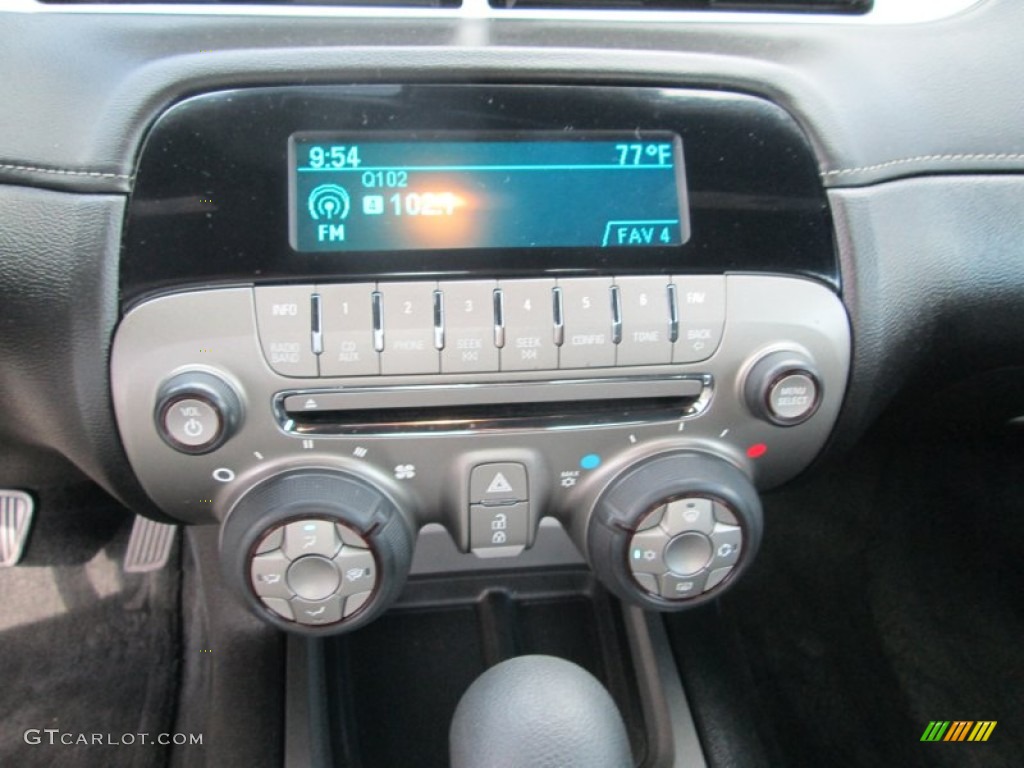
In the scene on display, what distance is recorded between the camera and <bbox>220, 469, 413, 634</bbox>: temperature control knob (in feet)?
2.64

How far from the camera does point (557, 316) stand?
2.67 ft

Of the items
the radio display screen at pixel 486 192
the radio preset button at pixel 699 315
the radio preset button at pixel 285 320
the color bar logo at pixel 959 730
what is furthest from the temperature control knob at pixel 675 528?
the color bar logo at pixel 959 730

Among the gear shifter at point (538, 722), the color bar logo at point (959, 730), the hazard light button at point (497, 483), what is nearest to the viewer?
the gear shifter at point (538, 722)

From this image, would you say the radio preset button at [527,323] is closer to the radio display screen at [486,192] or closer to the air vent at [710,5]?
the radio display screen at [486,192]

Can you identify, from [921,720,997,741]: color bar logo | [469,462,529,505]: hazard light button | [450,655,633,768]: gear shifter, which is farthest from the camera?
[921,720,997,741]: color bar logo

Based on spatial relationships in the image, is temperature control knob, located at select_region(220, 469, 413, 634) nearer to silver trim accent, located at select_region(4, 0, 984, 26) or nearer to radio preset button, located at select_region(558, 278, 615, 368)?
radio preset button, located at select_region(558, 278, 615, 368)

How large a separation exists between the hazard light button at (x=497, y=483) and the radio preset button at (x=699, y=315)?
0.18 metres

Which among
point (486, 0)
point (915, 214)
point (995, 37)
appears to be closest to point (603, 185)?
point (486, 0)

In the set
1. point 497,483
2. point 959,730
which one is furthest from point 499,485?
point 959,730

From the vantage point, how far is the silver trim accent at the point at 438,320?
2.61ft

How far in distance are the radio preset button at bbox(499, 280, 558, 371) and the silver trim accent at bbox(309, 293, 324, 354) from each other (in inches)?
6.0

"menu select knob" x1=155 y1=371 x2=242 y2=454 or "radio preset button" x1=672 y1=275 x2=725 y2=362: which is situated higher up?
"radio preset button" x1=672 y1=275 x2=725 y2=362

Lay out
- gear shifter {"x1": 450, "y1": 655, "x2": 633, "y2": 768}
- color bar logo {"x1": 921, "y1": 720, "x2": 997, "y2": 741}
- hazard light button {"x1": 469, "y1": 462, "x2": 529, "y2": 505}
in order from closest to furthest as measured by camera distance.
→ gear shifter {"x1": 450, "y1": 655, "x2": 633, "y2": 768} < hazard light button {"x1": 469, "y1": 462, "x2": 529, "y2": 505} < color bar logo {"x1": 921, "y1": 720, "x2": 997, "y2": 741}

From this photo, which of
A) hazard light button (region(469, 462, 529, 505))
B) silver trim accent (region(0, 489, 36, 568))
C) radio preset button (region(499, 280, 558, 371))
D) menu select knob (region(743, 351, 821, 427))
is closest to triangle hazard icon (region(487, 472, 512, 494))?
hazard light button (region(469, 462, 529, 505))
